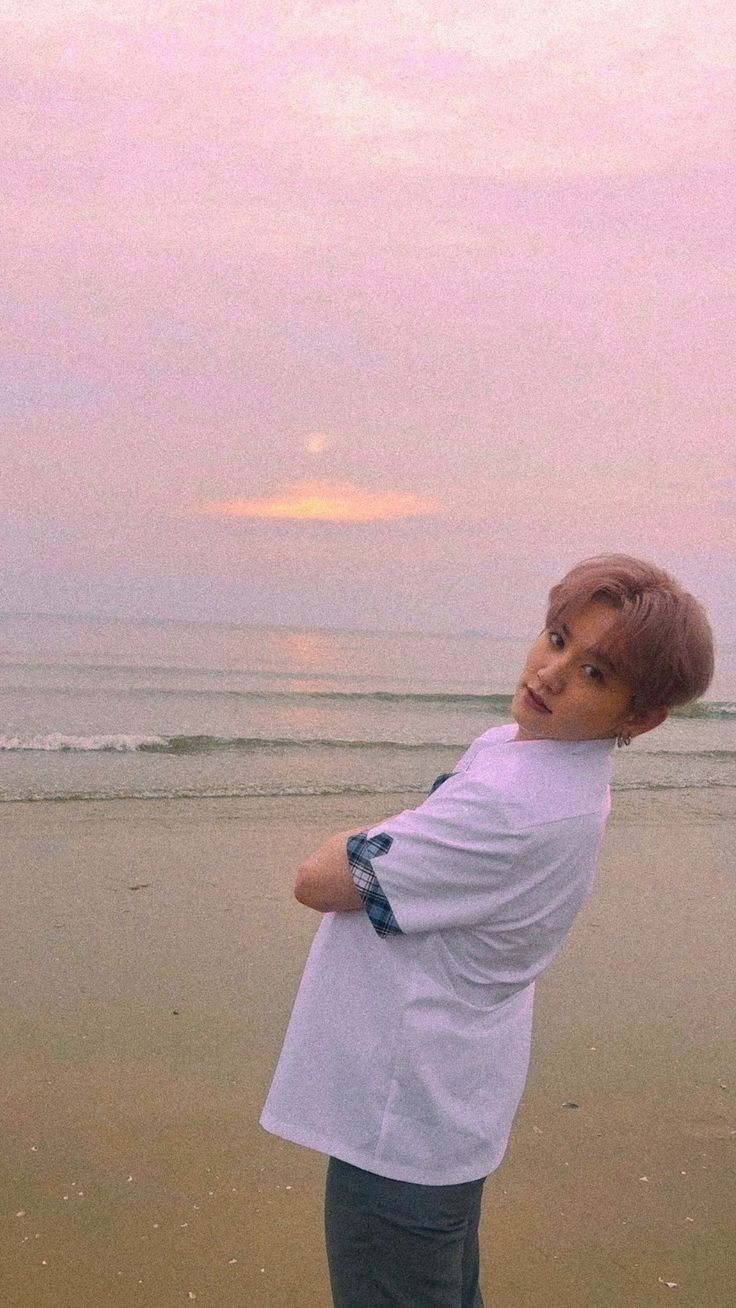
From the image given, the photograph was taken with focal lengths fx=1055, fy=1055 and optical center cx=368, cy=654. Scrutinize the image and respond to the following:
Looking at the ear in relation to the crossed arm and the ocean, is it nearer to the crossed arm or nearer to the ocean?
the ocean

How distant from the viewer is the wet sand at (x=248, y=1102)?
2.85 metres

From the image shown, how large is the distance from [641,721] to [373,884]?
0.50 metres

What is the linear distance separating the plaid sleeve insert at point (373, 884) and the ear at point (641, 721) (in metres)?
0.42

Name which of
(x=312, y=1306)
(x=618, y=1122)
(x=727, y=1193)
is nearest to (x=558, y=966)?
(x=618, y=1122)

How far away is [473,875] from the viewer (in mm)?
1602

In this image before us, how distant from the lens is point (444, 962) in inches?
66.8

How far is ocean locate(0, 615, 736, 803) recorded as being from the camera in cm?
1120

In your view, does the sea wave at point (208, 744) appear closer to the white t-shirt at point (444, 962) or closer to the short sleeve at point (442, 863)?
the white t-shirt at point (444, 962)

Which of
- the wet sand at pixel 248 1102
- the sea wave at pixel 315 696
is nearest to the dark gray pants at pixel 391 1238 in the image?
the wet sand at pixel 248 1102

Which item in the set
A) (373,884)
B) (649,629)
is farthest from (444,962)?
(649,629)

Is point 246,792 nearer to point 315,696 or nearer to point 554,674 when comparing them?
point 554,674

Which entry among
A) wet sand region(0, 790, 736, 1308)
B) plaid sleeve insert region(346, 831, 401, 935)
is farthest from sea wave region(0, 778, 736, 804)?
plaid sleeve insert region(346, 831, 401, 935)

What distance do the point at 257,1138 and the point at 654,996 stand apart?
7.38 ft

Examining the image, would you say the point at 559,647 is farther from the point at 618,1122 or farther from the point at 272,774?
the point at 272,774
